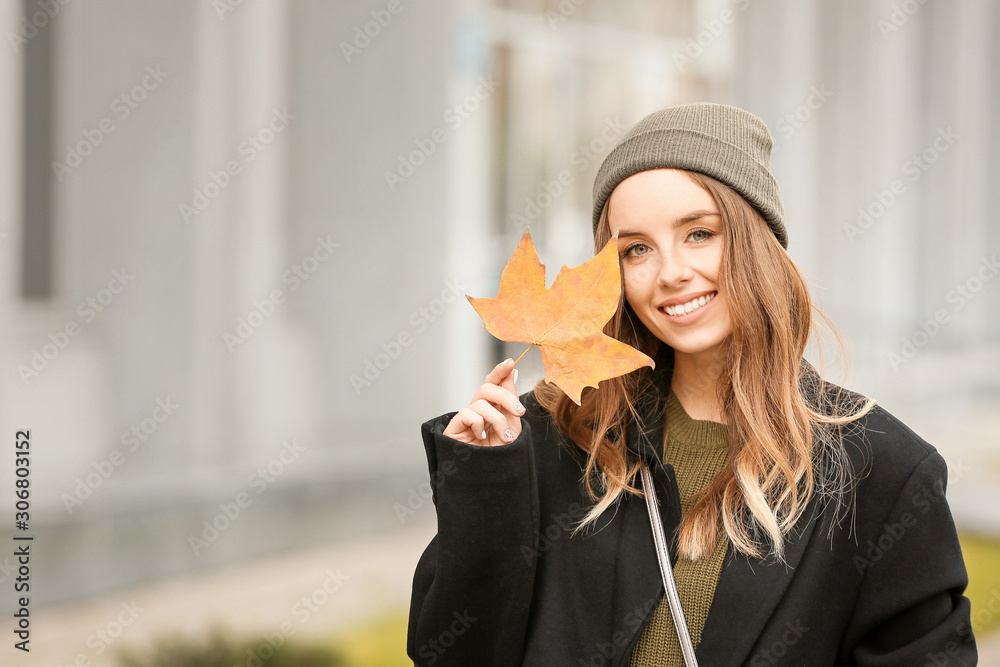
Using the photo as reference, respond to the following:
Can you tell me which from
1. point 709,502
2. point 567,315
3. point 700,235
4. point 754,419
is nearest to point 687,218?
point 700,235

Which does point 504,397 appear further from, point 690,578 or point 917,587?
point 917,587

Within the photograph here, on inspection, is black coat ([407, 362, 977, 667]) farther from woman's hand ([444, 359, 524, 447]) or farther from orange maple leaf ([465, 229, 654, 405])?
orange maple leaf ([465, 229, 654, 405])

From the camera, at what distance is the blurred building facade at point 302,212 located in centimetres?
405

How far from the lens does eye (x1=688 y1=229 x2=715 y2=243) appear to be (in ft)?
5.23

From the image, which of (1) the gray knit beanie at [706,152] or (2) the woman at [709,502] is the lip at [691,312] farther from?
(1) the gray knit beanie at [706,152]

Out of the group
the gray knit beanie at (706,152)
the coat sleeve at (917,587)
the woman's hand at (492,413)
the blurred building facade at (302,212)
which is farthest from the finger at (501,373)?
the coat sleeve at (917,587)

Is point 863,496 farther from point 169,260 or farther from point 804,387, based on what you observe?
point 169,260

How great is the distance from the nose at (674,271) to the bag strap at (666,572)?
1.29 feet

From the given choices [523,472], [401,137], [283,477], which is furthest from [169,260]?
[523,472]

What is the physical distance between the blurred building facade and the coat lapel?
72 centimetres

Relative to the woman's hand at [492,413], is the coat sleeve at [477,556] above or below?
below

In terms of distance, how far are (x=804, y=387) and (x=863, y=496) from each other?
272 millimetres

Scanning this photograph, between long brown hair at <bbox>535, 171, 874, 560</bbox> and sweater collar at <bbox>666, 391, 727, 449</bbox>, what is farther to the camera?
sweater collar at <bbox>666, 391, 727, 449</bbox>

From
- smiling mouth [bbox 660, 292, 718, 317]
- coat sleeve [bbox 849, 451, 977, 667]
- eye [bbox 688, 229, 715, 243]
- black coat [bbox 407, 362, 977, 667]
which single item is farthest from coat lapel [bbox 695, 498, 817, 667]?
eye [bbox 688, 229, 715, 243]
